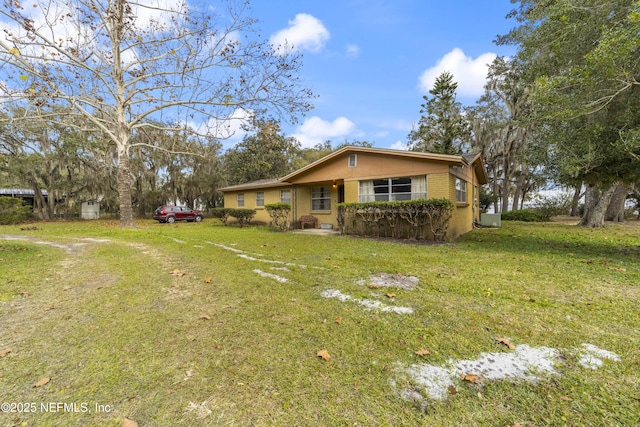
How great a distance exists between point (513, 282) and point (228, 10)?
12.8 m

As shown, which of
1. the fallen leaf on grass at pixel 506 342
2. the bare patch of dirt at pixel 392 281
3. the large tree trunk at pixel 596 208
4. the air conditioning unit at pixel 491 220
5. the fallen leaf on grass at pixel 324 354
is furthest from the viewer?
the air conditioning unit at pixel 491 220

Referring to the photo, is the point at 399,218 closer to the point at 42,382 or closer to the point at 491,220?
the point at 491,220

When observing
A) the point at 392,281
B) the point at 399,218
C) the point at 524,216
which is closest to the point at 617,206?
the point at 524,216

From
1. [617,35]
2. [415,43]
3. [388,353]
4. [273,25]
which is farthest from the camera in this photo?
[415,43]

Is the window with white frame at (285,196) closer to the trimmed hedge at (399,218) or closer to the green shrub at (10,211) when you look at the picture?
the trimmed hedge at (399,218)

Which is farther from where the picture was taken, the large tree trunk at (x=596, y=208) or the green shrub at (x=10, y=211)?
the green shrub at (x=10, y=211)

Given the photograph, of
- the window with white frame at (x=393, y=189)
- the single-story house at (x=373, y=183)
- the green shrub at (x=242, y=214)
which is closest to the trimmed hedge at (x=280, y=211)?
the single-story house at (x=373, y=183)

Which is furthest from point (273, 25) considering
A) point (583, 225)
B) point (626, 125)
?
point (583, 225)

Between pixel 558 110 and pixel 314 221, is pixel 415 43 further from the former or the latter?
pixel 314 221

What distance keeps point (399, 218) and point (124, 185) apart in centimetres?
1301

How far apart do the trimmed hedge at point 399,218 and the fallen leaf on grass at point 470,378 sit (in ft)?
23.9

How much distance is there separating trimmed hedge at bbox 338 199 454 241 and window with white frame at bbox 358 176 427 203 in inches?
45.1

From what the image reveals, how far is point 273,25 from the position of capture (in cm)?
1058

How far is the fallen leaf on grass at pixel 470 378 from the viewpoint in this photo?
2.04 m
